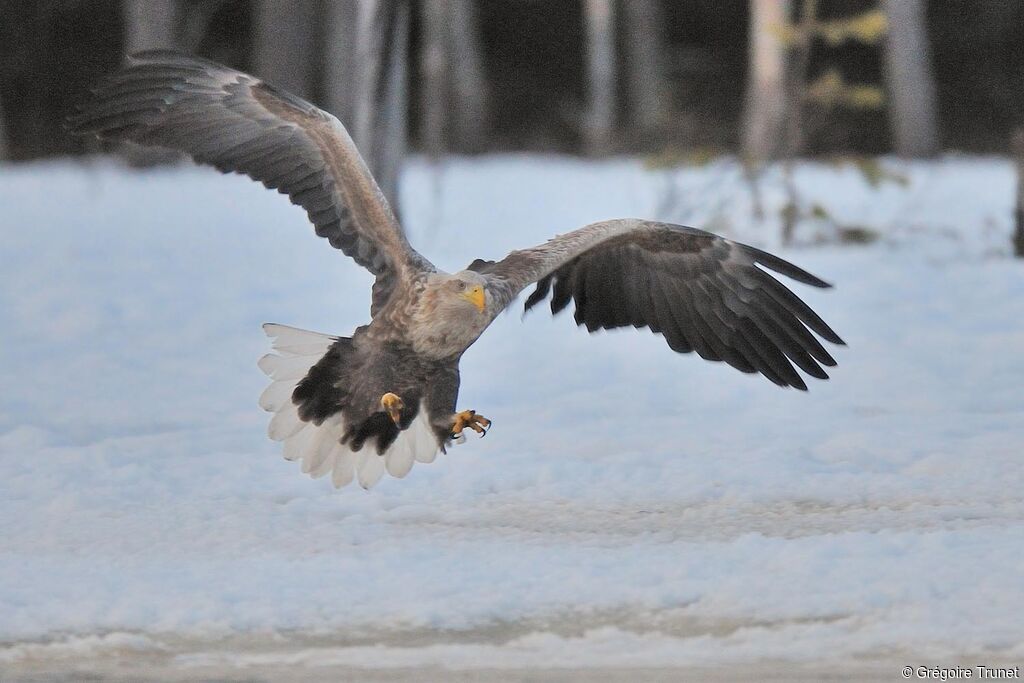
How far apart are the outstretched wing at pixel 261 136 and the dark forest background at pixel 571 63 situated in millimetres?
8138

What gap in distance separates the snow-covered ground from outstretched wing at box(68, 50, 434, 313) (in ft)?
2.65

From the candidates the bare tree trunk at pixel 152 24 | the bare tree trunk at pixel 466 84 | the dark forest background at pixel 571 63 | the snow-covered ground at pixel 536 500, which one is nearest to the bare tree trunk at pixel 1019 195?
the snow-covered ground at pixel 536 500

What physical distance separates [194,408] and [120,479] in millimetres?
1321

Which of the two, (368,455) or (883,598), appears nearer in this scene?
(883,598)

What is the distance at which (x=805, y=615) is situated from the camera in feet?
13.1

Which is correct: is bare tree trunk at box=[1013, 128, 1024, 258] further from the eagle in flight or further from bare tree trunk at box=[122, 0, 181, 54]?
bare tree trunk at box=[122, 0, 181, 54]

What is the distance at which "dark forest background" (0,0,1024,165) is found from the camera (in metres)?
15.4

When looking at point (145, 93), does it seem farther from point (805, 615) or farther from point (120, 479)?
point (805, 615)

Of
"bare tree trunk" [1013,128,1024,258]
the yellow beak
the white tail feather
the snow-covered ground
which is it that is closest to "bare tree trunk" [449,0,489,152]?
the snow-covered ground

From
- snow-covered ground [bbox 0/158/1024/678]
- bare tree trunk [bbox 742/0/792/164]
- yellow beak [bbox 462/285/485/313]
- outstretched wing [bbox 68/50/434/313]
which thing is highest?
bare tree trunk [bbox 742/0/792/164]

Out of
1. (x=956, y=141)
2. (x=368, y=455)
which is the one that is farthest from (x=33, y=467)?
(x=956, y=141)

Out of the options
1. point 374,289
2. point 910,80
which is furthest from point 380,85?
point 910,80

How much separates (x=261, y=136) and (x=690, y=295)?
160 centimetres

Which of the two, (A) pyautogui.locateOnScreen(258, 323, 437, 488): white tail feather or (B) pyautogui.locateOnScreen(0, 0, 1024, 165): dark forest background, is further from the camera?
(B) pyautogui.locateOnScreen(0, 0, 1024, 165): dark forest background
